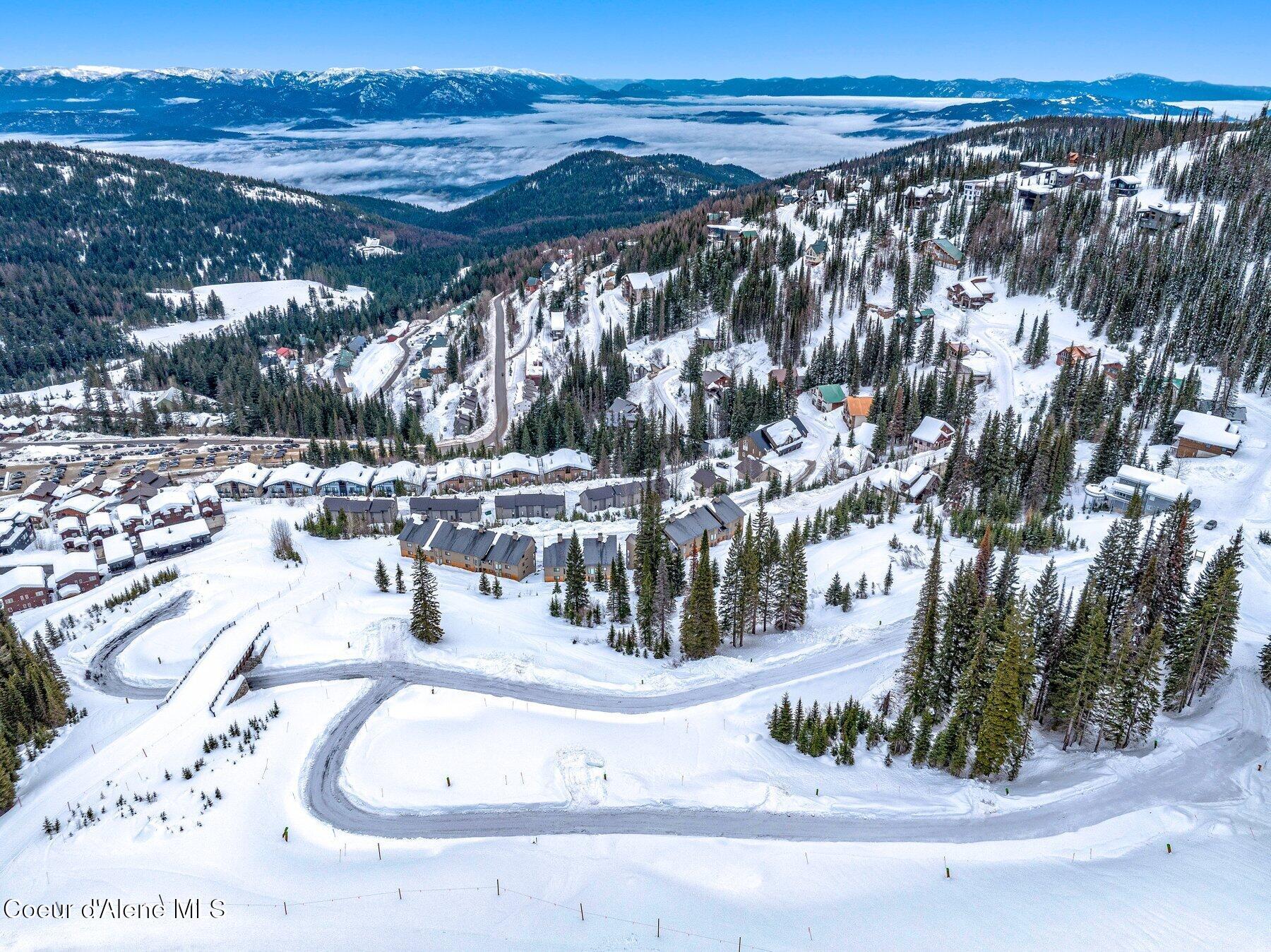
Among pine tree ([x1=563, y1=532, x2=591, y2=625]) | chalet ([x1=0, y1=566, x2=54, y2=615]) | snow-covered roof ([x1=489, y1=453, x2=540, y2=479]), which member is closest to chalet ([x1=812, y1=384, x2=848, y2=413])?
snow-covered roof ([x1=489, y1=453, x2=540, y2=479])

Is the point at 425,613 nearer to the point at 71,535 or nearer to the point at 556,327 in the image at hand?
the point at 71,535

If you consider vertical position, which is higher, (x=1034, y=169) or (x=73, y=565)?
(x=1034, y=169)

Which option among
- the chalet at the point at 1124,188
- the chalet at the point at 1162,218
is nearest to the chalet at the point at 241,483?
the chalet at the point at 1162,218

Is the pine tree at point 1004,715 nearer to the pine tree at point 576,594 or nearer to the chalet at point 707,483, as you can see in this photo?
the pine tree at point 576,594

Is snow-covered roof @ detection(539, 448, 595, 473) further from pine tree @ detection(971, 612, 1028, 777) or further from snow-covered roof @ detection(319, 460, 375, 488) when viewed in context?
pine tree @ detection(971, 612, 1028, 777)

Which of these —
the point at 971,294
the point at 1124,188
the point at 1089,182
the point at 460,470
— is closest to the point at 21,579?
the point at 460,470

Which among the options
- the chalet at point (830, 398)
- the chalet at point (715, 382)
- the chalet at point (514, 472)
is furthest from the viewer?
the chalet at point (715, 382)
